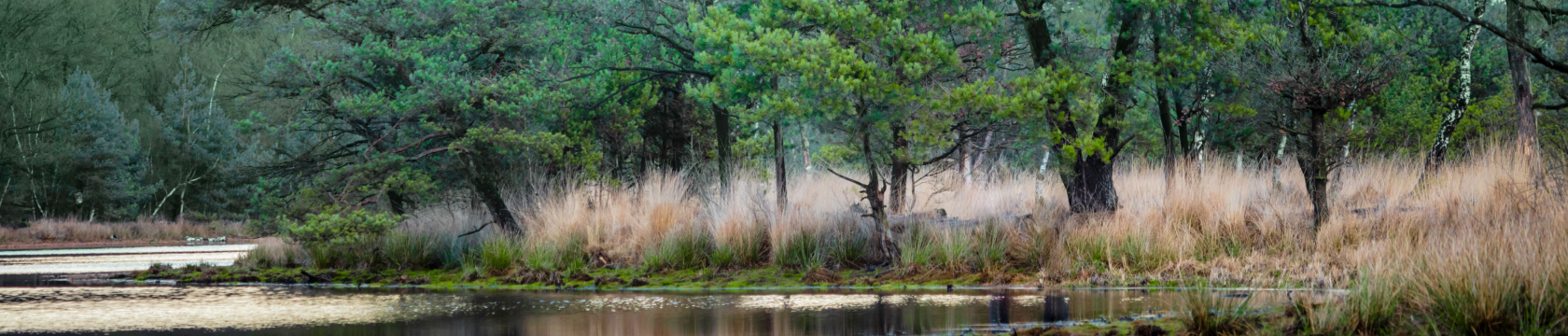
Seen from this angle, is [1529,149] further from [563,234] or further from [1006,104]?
[563,234]

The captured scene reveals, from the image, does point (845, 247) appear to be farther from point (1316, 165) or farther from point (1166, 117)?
point (1166, 117)

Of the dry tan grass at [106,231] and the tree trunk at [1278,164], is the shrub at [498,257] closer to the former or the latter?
the tree trunk at [1278,164]

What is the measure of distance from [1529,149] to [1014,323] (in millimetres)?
6819

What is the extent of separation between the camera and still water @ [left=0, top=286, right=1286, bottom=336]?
26.6 ft

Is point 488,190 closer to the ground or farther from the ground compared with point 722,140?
closer to the ground

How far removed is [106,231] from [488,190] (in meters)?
20.3

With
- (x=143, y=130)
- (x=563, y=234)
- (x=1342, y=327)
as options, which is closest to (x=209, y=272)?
(x=563, y=234)

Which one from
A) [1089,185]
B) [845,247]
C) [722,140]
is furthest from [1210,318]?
[722,140]

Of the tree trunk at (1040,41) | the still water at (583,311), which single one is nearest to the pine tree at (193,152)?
the still water at (583,311)

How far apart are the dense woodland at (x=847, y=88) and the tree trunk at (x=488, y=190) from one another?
0.03 m

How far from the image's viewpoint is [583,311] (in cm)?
955

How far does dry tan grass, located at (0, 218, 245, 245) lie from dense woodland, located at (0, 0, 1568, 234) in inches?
572

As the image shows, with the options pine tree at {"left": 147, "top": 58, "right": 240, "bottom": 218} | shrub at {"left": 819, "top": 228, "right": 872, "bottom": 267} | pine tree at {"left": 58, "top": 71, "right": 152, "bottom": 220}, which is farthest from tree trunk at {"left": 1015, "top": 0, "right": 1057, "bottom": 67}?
pine tree at {"left": 147, "top": 58, "right": 240, "bottom": 218}

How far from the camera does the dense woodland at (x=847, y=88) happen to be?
11289 millimetres
